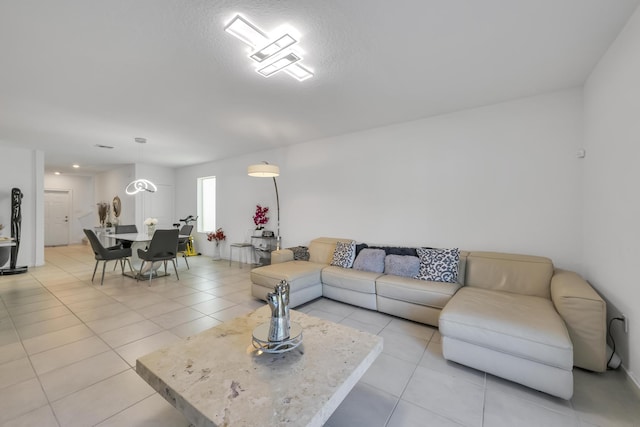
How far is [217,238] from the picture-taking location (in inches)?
251

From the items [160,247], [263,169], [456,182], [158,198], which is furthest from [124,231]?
[456,182]

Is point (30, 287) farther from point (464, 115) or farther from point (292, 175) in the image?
point (464, 115)

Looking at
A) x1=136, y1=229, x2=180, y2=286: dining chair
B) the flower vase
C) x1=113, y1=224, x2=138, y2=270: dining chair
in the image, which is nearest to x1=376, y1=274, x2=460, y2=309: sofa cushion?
x1=136, y1=229, x2=180, y2=286: dining chair

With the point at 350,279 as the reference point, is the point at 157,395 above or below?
below

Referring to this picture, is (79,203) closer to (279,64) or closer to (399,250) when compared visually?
(279,64)

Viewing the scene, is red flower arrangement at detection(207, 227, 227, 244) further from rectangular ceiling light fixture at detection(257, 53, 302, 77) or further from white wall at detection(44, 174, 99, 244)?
white wall at detection(44, 174, 99, 244)

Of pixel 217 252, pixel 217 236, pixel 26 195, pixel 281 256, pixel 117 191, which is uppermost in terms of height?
pixel 117 191

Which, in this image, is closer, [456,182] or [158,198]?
[456,182]

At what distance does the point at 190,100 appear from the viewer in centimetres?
301

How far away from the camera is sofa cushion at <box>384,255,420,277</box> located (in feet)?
10.3

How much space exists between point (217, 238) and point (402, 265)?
4.77m

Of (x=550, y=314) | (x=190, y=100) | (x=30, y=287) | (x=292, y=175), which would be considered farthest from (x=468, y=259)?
(x=30, y=287)

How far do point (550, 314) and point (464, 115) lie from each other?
2.43 metres

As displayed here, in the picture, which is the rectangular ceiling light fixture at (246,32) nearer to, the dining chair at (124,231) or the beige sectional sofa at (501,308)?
the beige sectional sofa at (501,308)
